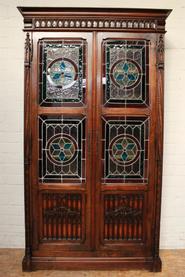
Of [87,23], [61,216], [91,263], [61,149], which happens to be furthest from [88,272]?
[87,23]

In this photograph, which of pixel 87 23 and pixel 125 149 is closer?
pixel 87 23

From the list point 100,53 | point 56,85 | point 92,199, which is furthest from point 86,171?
point 100,53

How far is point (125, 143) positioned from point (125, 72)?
0.62 metres

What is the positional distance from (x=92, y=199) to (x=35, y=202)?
0.51 meters

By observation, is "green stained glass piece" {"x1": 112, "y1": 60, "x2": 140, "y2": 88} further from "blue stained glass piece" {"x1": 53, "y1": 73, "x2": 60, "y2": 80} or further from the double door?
"blue stained glass piece" {"x1": 53, "y1": 73, "x2": 60, "y2": 80}

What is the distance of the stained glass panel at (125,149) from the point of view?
9.57 feet

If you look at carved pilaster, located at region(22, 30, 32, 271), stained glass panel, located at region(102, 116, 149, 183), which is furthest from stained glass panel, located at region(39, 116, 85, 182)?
stained glass panel, located at region(102, 116, 149, 183)

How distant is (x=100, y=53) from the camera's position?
285 centimetres

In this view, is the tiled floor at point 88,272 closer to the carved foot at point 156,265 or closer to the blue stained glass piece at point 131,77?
the carved foot at point 156,265

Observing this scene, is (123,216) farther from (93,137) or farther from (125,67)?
(125,67)

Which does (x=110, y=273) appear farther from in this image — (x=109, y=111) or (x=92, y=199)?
(x=109, y=111)

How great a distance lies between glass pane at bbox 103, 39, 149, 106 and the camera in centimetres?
286

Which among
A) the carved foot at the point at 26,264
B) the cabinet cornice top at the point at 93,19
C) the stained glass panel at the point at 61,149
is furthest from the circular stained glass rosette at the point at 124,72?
the carved foot at the point at 26,264

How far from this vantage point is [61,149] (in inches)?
115
